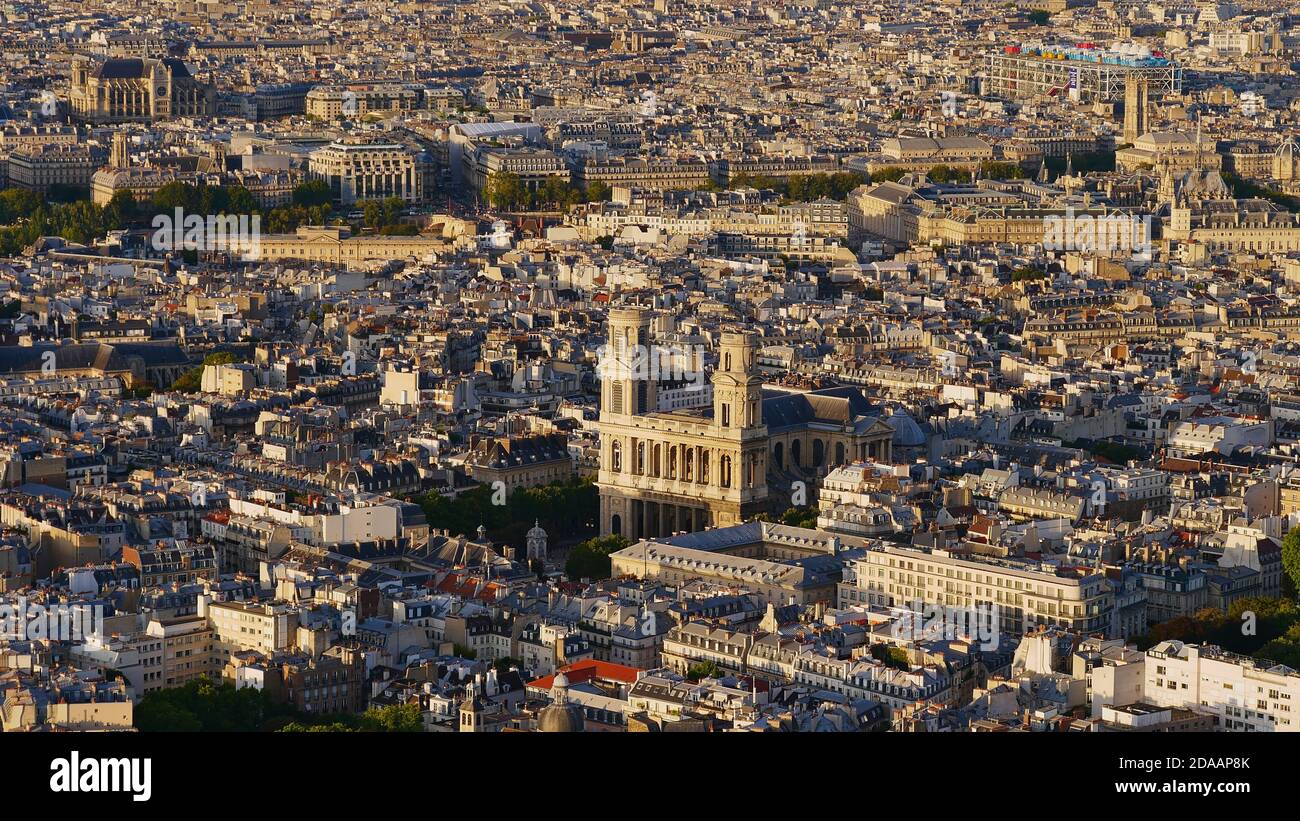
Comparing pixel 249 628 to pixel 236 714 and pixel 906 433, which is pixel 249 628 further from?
pixel 906 433

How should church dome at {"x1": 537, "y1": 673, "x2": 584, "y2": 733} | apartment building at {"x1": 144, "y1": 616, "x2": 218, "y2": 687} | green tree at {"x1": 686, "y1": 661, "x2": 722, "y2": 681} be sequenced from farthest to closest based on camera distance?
apartment building at {"x1": 144, "y1": 616, "x2": 218, "y2": 687} < green tree at {"x1": 686, "y1": 661, "x2": 722, "y2": 681} < church dome at {"x1": 537, "y1": 673, "x2": 584, "y2": 733}

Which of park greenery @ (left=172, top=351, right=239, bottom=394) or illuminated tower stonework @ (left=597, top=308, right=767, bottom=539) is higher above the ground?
illuminated tower stonework @ (left=597, top=308, right=767, bottom=539)

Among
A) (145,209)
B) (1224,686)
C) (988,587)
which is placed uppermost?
Result: (1224,686)

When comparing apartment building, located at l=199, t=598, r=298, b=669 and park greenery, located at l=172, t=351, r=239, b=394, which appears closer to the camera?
apartment building, located at l=199, t=598, r=298, b=669

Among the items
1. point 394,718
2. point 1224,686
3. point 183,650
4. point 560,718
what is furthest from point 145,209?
point 560,718

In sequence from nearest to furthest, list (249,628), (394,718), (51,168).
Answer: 1. (394,718)
2. (249,628)
3. (51,168)

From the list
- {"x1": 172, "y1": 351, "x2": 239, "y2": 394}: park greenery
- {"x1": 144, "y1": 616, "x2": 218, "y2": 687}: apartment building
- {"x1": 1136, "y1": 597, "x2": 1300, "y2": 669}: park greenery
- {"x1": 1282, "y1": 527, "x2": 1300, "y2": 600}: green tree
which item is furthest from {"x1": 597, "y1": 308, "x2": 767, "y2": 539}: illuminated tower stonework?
{"x1": 172, "y1": 351, "x2": 239, "y2": 394}: park greenery

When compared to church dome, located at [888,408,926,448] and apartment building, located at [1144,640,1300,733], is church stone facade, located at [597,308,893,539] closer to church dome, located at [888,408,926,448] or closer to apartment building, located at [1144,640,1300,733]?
church dome, located at [888,408,926,448]

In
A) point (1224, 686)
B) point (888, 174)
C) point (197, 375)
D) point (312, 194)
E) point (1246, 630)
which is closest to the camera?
point (1224, 686)

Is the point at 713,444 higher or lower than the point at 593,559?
higher
